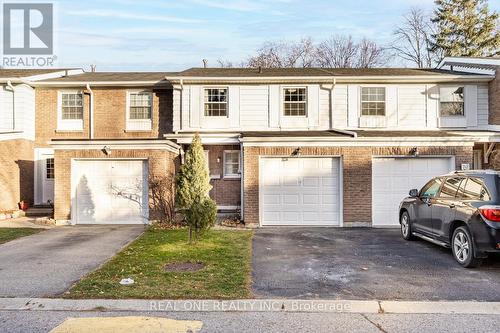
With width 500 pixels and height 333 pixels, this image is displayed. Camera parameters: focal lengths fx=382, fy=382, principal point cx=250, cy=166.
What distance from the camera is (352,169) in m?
12.6

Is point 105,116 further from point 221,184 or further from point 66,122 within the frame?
point 221,184

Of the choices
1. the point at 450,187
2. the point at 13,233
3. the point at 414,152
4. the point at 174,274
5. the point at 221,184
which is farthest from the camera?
the point at 221,184

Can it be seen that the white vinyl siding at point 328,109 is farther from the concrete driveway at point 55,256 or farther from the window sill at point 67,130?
the concrete driveway at point 55,256

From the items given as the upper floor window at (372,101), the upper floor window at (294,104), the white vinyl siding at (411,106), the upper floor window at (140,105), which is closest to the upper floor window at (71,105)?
the upper floor window at (140,105)

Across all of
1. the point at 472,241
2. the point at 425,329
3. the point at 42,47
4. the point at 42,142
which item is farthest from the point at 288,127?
the point at 42,47

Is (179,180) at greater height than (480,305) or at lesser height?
greater

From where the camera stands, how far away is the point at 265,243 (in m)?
9.91

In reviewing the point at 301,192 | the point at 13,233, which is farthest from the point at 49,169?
the point at 301,192

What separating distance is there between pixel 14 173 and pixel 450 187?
15.7 meters

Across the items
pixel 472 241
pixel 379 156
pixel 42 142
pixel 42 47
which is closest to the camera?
pixel 472 241

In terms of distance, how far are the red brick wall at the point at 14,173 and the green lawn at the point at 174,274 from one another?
343 inches

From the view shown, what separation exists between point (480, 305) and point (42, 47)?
20954mm

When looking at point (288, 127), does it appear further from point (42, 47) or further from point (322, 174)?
point (42, 47)

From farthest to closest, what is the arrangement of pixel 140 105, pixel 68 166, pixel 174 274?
pixel 140 105
pixel 68 166
pixel 174 274
